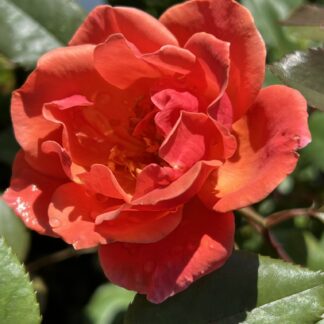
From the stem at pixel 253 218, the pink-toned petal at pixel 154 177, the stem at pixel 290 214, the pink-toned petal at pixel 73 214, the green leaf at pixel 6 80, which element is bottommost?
the green leaf at pixel 6 80

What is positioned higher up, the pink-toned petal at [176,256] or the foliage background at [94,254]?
the pink-toned petal at [176,256]

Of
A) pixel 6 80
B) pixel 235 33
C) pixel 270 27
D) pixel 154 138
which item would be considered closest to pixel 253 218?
pixel 154 138

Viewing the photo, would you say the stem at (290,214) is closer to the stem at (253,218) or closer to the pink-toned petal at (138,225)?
the stem at (253,218)

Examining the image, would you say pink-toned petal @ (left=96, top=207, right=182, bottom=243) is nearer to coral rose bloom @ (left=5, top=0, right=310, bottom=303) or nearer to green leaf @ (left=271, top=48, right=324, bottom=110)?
coral rose bloom @ (left=5, top=0, right=310, bottom=303)

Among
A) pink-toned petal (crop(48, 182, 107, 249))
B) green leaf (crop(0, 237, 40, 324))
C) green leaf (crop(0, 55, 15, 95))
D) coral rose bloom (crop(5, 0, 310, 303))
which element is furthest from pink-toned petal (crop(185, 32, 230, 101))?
green leaf (crop(0, 55, 15, 95))

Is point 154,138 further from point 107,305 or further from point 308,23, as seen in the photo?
point 107,305

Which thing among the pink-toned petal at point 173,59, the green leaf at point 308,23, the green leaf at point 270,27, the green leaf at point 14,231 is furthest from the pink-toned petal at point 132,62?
the green leaf at point 270,27
